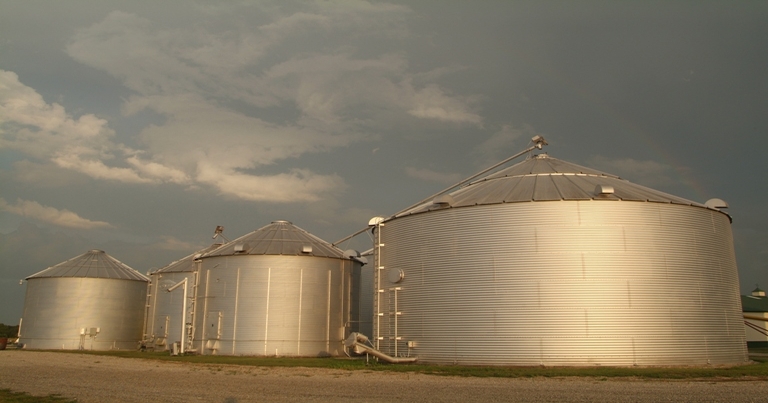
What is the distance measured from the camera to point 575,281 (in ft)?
95.3

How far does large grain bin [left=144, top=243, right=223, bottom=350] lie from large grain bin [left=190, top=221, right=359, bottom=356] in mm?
7494

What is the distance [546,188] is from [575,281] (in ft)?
19.3

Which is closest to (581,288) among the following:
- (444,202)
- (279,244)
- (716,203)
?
(444,202)

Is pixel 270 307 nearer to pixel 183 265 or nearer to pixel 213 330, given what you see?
pixel 213 330

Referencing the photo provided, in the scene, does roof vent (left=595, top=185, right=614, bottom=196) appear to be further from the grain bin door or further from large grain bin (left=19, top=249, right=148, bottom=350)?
large grain bin (left=19, top=249, right=148, bottom=350)

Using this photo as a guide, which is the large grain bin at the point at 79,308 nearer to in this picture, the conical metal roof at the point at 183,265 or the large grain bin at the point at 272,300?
the conical metal roof at the point at 183,265

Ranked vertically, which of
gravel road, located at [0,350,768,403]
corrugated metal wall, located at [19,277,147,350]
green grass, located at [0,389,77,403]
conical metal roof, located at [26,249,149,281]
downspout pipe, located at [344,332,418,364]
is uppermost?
conical metal roof, located at [26,249,149,281]

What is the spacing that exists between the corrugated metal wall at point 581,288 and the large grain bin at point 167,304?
100ft

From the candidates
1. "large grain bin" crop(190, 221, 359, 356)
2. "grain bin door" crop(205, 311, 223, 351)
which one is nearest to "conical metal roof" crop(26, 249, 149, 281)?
"large grain bin" crop(190, 221, 359, 356)

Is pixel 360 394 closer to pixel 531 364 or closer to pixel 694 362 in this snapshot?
pixel 531 364

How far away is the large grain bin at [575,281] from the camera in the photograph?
28.6 metres

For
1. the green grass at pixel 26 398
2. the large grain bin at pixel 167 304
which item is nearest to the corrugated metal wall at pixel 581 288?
the green grass at pixel 26 398

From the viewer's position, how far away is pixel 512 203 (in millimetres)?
31094

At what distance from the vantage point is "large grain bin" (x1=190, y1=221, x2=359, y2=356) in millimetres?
44250
